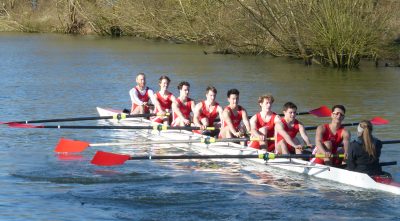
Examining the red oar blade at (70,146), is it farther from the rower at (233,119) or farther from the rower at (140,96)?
the rower at (140,96)

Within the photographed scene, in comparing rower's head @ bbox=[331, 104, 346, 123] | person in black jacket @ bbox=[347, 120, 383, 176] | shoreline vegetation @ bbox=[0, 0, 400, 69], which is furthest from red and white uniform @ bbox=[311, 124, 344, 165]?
shoreline vegetation @ bbox=[0, 0, 400, 69]

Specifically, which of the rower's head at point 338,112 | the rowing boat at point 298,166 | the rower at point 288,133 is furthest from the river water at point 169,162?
the rower's head at point 338,112

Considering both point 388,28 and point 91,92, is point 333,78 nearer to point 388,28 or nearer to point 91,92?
point 388,28

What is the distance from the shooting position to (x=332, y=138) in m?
11.8

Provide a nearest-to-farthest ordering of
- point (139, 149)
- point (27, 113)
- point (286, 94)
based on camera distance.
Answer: point (139, 149) → point (27, 113) → point (286, 94)

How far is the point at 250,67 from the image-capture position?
29625 mm

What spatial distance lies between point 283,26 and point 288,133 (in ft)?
54.9

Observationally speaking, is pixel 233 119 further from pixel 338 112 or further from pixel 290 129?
pixel 338 112

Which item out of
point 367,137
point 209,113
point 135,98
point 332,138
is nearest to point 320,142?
point 332,138

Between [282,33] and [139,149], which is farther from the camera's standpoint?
[282,33]

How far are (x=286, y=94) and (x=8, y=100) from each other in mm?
7143

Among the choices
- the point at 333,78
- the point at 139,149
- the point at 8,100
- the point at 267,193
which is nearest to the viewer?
the point at 267,193

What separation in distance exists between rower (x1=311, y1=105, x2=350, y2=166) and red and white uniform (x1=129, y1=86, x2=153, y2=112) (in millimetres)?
5670

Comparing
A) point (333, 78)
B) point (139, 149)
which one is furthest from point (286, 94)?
point (139, 149)
